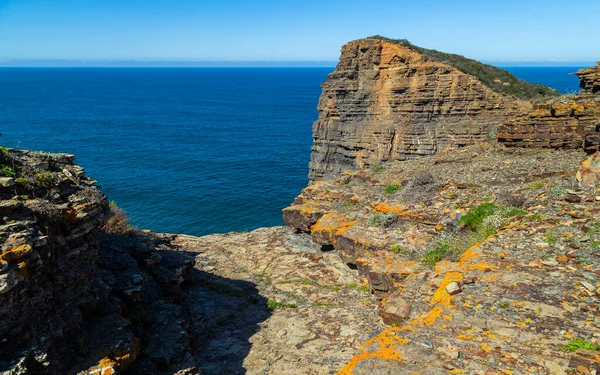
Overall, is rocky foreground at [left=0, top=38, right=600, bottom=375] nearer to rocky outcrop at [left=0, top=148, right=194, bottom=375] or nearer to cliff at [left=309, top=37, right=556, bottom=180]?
rocky outcrop at [left=0, top=148, right=194, bottom=375]

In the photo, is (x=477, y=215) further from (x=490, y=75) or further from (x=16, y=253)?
(x=490, y=75)

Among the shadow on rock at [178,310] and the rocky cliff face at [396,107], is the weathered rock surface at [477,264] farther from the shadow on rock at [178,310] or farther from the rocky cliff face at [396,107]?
the rocky cliff face at [396,107]

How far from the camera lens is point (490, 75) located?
38125 mm

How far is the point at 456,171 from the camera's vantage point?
2092 centimetres

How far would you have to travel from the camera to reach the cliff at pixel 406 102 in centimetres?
3475

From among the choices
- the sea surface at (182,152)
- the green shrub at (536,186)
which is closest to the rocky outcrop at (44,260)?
the green shrub at (536,186)

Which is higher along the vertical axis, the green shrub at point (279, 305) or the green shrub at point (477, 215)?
the green shrub at point (477, 215)

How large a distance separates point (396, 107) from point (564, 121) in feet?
60.8

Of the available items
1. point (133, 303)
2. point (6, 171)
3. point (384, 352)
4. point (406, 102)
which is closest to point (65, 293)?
point (133, 303)

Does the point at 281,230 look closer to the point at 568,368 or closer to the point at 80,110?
the point at 568,368

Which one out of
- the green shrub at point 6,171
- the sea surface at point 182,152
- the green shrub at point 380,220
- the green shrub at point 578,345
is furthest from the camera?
the sea surface at point 182,152

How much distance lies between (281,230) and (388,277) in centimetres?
1147

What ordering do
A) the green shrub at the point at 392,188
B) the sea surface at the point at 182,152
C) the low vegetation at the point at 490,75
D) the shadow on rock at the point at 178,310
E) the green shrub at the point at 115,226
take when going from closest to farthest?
the shadow on rock at the point at 178,310, the green shrub at the point at 115,226, the green shrub at the point at 392,188, the low vegetation at the point at 490,75, the sea surface at the point at 182,152

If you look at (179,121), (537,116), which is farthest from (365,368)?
(179,121)
